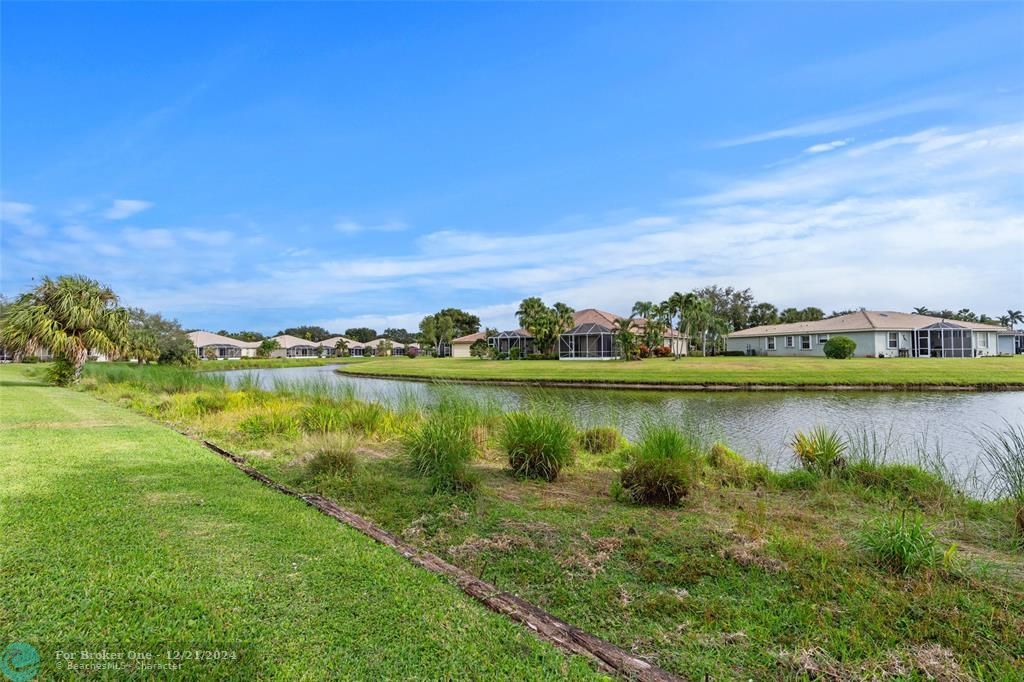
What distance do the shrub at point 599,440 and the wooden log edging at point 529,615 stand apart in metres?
4.90

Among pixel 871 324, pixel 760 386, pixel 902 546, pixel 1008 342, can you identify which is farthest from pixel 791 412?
pixel 1008 342

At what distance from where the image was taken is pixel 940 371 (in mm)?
25812

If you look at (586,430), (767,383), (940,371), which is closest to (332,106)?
(586,430)

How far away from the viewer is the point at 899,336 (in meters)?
42.0

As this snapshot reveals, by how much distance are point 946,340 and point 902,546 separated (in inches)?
1932

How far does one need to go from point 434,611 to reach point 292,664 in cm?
83

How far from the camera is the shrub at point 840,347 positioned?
39.8 meters

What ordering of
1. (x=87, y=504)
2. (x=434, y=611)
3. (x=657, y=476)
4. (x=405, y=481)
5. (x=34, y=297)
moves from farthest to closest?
(x=34, y=297) → (x=405, y=481) → (x=657, y=476) → (x=87, y=504) → (x=434, y=611)

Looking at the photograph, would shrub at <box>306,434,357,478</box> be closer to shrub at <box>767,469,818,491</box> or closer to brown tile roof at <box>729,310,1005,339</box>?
shrub at <box>767,469,818,491</box>

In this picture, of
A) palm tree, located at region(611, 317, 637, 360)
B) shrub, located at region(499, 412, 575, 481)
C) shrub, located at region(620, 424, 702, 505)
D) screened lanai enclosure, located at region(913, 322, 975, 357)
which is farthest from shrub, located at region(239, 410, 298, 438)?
screened lanai enclosure, located at region(913, 322, 975, 357)

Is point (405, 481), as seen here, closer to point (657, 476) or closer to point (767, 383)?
point (657, 476)

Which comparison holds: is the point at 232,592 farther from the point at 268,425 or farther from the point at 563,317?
the point at 563,317

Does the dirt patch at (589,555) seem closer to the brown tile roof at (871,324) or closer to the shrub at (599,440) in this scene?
the shrub at (599,440)

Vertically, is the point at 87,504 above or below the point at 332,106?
below
